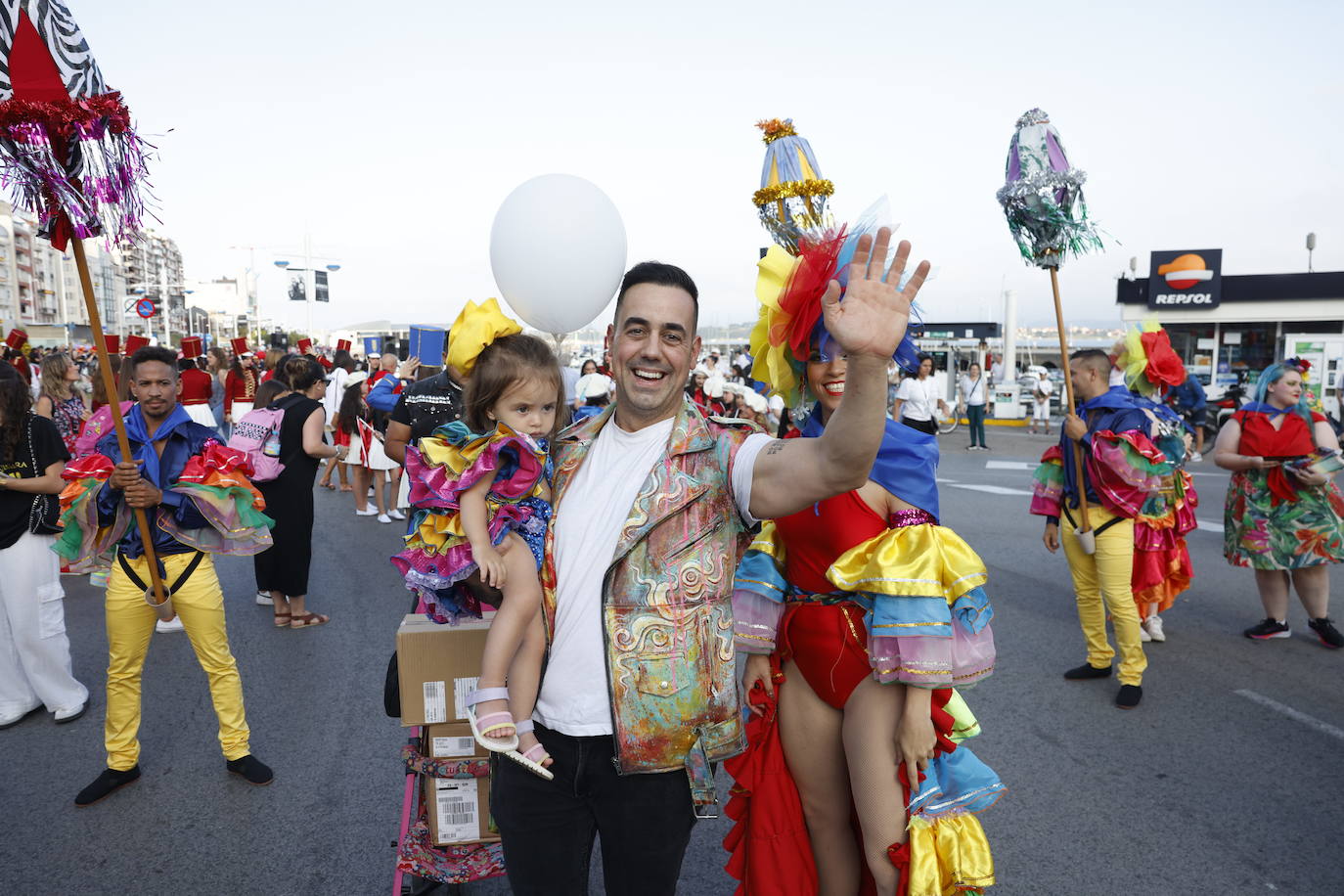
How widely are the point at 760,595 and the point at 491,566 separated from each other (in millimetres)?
903

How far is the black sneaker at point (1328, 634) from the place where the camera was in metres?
5.70

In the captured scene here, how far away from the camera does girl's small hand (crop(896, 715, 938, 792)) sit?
2254mm

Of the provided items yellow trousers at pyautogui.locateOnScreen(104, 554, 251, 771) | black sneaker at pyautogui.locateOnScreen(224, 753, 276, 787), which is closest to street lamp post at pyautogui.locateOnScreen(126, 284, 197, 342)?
yellow trousers at pyautogui.locateOnScreen(104, 554, 251, 771)

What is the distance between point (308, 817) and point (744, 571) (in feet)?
8.08

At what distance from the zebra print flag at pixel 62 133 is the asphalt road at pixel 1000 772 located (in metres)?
2.49

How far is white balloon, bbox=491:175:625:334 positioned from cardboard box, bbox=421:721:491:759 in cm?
197

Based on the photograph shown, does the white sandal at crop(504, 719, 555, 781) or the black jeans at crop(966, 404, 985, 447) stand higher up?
the white sandal at crop(504, 719, 555, 781)

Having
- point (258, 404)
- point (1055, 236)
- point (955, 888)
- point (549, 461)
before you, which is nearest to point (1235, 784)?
point (955, 888)

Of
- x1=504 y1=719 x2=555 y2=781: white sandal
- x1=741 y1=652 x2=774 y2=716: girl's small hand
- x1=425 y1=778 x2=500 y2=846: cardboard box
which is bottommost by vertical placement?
x1=425 y1=778 x2=500 y2=846: cardboard box

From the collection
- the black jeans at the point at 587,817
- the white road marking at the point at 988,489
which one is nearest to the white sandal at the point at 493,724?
the black jeans at the point at 587,817

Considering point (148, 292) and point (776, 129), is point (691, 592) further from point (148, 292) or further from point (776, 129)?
point (148, 292)

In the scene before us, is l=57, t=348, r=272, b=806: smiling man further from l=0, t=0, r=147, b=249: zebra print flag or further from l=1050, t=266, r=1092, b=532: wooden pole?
l=1050, t=266, r=1092, b=532: wooden pole

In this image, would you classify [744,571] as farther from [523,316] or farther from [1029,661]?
[1029,661]

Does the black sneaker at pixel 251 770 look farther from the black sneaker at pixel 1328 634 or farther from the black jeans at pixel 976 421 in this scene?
the black jeans at pixel 976 421
